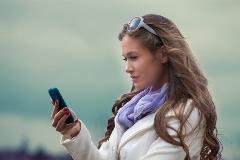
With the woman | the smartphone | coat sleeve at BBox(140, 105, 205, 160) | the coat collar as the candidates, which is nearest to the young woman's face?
the woman

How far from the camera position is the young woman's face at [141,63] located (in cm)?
415

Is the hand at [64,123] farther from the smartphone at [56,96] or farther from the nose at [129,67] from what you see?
the nose at [129,67]

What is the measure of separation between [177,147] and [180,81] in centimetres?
46

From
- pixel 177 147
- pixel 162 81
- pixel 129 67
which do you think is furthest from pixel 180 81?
pixel 177 147

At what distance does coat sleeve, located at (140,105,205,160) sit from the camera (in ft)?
13.0

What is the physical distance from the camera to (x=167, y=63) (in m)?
4.26

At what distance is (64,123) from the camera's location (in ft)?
13.6

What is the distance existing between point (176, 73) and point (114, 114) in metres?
0.73

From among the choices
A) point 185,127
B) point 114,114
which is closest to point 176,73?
point 185,127

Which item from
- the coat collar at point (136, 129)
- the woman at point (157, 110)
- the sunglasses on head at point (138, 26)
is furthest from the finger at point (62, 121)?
the sunglasses on head at point (138, 26)

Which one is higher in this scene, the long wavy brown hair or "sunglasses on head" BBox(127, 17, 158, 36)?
"sunglasses on head" BBox(127, 17, 158, 36)

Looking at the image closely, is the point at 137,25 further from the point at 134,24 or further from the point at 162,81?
the point at 162,81

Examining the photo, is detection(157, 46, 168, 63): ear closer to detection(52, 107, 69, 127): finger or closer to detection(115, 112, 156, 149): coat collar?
detection(115, 112, 156, 149): coat collar

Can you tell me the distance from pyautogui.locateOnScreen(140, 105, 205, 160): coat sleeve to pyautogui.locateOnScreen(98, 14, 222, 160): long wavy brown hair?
36mm
